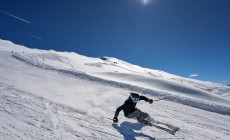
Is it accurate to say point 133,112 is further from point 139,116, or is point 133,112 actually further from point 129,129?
point 129,129

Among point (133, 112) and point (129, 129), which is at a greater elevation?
point (133, 112)

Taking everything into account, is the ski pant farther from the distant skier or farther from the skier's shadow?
the skier's shadow

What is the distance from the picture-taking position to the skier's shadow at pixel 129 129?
7.42m

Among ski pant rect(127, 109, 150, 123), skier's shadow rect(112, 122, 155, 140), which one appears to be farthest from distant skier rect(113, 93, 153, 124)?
skier's shadow rect(112, 122, 155, 140)

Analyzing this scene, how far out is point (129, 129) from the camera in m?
8.17

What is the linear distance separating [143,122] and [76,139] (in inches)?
131


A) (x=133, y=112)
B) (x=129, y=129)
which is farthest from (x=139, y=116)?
(x=129, y=129)

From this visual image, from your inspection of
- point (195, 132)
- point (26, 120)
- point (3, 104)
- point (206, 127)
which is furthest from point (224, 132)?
point (3, 104)

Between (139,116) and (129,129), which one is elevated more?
(139,116)

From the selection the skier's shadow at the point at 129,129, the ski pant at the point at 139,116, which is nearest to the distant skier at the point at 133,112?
the ski pant at the point at 139,116

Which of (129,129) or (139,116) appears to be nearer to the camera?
(129,129)

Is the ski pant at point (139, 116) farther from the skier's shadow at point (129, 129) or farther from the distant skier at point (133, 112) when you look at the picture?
the skier's shadow at point (129, 129)

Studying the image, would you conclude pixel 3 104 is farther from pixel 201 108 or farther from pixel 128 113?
pixel 201 108

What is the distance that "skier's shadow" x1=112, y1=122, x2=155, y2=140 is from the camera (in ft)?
24.3
